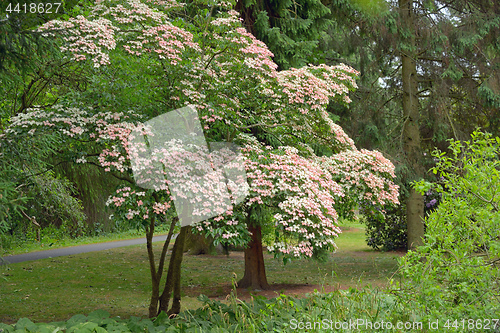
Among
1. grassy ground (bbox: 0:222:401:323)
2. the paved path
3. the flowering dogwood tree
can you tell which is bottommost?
the paved path

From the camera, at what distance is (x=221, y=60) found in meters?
6.14

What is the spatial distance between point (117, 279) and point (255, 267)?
399cm

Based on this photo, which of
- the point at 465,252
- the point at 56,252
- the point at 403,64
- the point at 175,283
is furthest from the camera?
the point at 56,252

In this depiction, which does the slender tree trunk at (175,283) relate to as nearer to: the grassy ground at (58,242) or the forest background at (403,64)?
the forest background at (403,64)

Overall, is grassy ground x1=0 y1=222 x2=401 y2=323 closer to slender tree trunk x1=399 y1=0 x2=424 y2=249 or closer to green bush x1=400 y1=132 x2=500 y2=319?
slender tree trunk x1=399 y1=0 x2=424 y2=249

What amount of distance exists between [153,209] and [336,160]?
10.7ft

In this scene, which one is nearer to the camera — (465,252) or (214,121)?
(465,252)

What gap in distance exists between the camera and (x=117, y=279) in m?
11.0

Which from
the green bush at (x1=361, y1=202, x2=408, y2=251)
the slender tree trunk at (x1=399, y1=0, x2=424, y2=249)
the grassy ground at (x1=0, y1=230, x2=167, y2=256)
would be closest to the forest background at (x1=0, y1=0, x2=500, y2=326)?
the slender tree trunk at (x1=399, y1=0, x2=424, y2=249)

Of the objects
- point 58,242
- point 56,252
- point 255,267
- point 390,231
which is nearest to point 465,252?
point 255,267

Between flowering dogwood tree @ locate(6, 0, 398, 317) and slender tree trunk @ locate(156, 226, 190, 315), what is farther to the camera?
slender tree trunk @ locate(156, 226, 190, 315)

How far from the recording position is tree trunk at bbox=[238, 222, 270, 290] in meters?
9.41

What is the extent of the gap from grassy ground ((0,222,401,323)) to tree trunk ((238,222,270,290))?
602 mm

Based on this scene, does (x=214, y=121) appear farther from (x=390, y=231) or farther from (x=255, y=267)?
(x=390, y=231)
